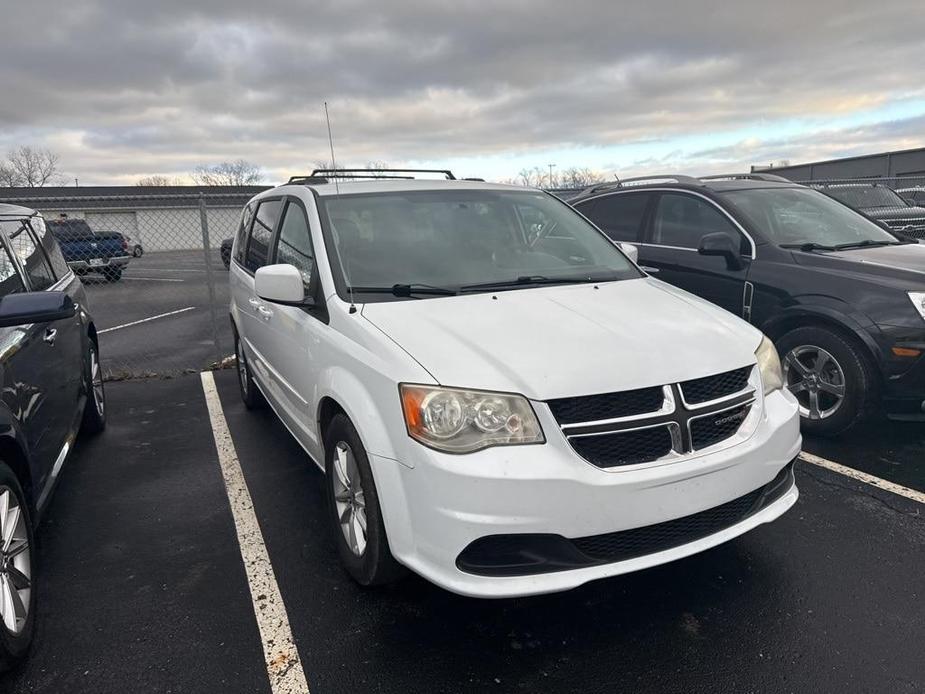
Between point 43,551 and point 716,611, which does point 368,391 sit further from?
point 43,551

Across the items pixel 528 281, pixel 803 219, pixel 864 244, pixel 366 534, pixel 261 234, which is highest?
pixel 261 234

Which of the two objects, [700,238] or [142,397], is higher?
[700,238]

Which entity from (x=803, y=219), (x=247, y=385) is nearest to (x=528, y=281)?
(x=247, y=385)

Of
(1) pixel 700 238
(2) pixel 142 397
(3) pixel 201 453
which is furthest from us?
(2) pixel 142 397

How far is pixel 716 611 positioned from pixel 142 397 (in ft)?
17.7

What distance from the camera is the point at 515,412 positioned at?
7.59ft

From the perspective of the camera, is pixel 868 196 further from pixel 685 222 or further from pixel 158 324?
pixel 158 324

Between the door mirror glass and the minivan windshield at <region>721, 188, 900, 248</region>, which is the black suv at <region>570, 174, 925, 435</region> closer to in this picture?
the minivan windshield at <region>721, 188, 900, 248</region>

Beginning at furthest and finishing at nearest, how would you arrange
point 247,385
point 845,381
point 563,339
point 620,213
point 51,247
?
point 620,213
point 247,385
point 51,247
point 845,381
point 563,339

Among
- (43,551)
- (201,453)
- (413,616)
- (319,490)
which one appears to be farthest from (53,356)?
(413,616)

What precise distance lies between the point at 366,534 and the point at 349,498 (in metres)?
0.24

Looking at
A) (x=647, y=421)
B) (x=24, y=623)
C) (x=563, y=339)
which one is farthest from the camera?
(x=563, y=339)

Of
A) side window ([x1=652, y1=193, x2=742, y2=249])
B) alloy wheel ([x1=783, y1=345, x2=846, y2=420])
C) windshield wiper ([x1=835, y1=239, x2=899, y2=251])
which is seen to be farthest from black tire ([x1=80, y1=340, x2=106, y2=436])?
windshield wiper ([x1=835, y1=239, x2=899, y2=251])

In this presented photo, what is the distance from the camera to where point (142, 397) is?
611cm
